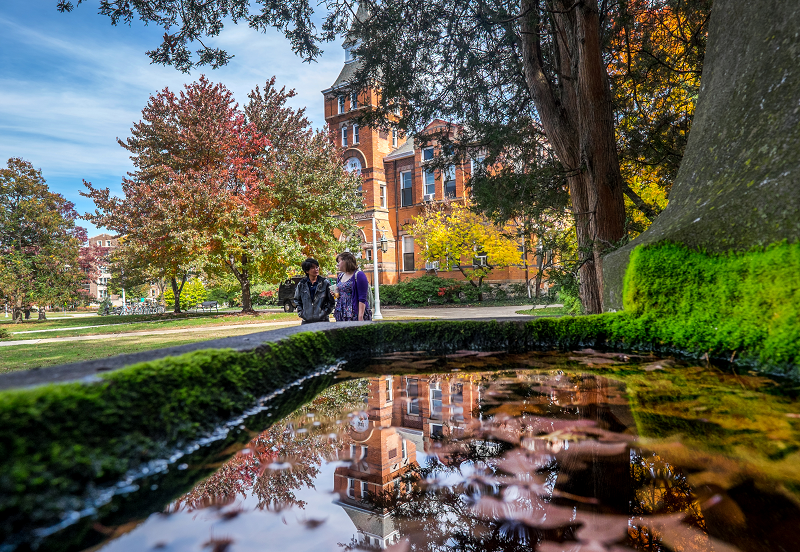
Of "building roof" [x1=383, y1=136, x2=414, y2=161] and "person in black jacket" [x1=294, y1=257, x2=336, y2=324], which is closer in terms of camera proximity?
"person in black jacket" [x1=294, y1=257, x2=336, y2=324]

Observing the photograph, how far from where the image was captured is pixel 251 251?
18.4 m

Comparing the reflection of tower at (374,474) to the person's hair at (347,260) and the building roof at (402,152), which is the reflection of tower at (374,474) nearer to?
the person's hair at (347,260)

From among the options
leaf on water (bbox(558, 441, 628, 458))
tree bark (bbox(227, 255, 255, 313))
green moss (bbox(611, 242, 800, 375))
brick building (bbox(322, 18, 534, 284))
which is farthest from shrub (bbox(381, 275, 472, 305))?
leaf on water (bbox(558, 441, 628, 458))

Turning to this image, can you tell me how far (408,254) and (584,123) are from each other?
2764 centimetres

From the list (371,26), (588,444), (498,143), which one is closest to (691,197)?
(588,444)

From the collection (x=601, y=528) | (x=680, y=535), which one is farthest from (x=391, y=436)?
(x=680, y=535)

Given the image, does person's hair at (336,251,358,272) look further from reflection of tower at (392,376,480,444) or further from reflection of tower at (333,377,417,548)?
reflection of tower at (333,377,417,548)

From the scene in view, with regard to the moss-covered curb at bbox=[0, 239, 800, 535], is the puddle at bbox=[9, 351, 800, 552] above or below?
below

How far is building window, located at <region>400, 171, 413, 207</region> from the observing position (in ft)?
113

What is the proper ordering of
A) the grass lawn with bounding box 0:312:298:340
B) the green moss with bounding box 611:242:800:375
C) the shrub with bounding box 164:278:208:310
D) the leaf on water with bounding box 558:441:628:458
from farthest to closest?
1. the shrub with bounding box 164:278:208:310
2. the grass lawn with bounding box 0:312:298:340
3. the green moss with bounding box 611:242:800:375
4. the leaf on water with bounding box 558:441:628:458

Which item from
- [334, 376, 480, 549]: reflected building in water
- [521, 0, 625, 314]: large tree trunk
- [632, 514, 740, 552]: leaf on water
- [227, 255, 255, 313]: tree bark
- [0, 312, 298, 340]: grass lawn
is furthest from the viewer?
[227, 255, 255, 313]: tree bark

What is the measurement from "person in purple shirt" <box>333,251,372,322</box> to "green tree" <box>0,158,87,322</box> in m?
30.0

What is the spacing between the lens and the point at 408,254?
113 ft

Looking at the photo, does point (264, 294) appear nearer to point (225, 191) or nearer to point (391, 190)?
point (391, 190)
